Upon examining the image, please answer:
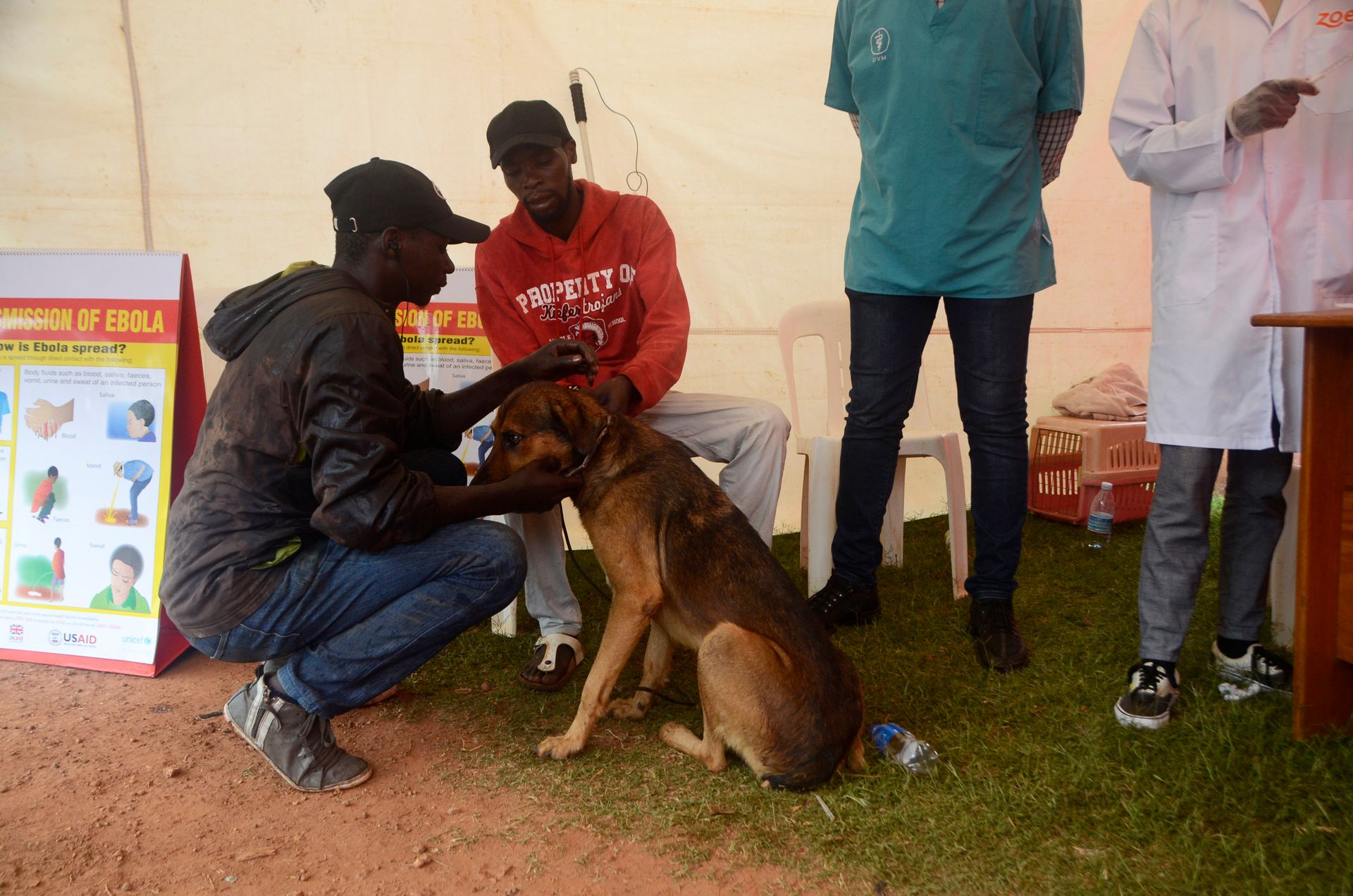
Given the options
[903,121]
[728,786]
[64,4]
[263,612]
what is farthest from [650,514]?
[64,4]

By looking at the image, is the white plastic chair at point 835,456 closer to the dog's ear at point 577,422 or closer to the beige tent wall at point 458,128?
the beige tent wall at point 458,128

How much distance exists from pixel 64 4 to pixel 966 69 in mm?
4368

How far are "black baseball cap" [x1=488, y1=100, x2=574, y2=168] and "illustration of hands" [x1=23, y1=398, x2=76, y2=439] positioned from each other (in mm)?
2111

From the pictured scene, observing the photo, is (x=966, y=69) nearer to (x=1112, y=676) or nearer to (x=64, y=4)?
(x=1112, y=676)

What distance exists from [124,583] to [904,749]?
3210mm

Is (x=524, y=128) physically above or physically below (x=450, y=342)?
above

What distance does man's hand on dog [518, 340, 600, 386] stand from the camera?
3346 millimetres

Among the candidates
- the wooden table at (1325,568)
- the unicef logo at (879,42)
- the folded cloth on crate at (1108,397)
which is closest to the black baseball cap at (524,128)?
the unicef logo at (879,42)

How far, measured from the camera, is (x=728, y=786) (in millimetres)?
2785

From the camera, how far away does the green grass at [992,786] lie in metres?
2.31

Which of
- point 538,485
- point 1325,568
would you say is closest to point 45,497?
point 538,485

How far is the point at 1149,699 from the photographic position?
298cm

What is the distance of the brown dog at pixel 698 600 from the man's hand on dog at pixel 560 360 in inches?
8.9

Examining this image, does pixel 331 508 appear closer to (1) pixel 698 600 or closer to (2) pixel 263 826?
(2) pixel 263 826
